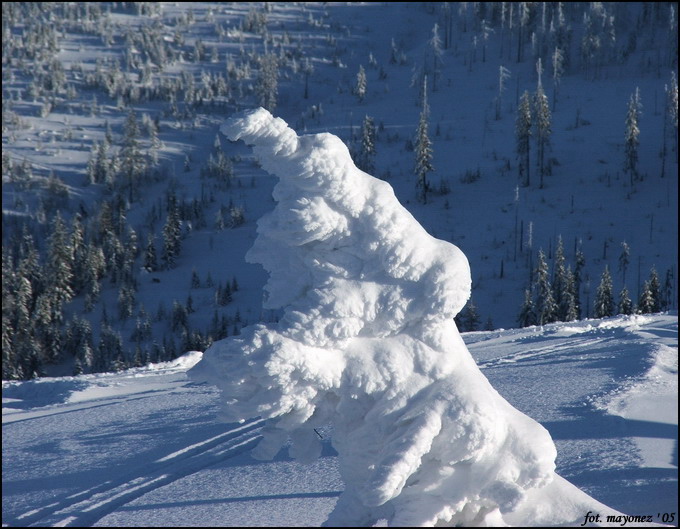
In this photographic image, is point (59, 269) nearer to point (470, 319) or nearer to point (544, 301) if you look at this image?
point (470, 319)

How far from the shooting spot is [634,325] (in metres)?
27.8

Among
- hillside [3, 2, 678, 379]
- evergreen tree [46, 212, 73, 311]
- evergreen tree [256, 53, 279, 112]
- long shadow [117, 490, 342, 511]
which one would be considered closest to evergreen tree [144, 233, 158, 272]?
hillside [3, 2, 678, 379]

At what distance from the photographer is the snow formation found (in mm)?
9258

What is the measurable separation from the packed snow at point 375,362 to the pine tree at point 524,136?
6574 cm

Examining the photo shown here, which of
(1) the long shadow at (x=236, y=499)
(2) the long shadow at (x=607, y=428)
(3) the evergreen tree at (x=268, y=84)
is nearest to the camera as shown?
(1) the long shadow at (x=236, y=499)

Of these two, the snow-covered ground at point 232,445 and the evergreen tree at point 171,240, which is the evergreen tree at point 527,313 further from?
the evergreen tree at point 171,240

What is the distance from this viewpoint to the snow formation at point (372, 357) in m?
9.26

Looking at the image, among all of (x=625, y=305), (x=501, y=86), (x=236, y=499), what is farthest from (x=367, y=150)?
(x=236, y=499)

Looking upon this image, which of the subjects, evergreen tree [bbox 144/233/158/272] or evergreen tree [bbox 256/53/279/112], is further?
evergreen tree [bbox 256/53/279/112]

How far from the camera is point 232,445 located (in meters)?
17.0

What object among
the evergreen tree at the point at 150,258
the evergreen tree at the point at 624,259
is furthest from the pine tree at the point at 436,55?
the evergreen tree at the point at 624,259

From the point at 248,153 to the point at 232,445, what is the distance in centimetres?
7607

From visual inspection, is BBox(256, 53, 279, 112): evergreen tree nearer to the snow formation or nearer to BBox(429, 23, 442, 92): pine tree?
BBox(429, 23, 442, 92): pine tree

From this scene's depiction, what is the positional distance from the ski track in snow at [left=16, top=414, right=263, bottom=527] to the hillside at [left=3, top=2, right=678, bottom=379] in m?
36.7
